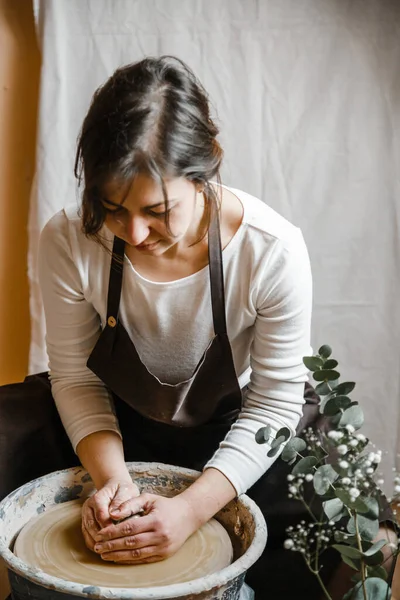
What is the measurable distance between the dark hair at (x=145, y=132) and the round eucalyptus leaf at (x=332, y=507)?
1.61ft

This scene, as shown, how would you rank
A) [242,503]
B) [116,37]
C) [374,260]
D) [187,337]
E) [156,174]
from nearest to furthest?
[156,174]
[242,503]
[187,337]
[116,37]
[374,260]

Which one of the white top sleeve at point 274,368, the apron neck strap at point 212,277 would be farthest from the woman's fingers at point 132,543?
the apron neck strap at point 212,277

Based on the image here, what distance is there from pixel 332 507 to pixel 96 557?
1.35 ft

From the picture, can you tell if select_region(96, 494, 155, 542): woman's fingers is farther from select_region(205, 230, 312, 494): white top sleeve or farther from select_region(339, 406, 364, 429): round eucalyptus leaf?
select_region(339, 406, 364, 429): round eucalyptus leaf

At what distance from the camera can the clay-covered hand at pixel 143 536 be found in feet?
3.94

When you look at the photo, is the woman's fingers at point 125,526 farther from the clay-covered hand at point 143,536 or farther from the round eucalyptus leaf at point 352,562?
the round eucalyptus leaf at point 352,562

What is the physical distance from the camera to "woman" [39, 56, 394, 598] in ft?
4.06

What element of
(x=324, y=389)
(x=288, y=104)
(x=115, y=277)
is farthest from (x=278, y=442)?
(x=288, y=104)

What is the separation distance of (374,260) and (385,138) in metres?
0.31

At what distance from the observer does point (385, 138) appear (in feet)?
6.04

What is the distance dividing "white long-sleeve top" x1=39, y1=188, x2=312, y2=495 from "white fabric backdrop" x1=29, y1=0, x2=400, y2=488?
0.44m

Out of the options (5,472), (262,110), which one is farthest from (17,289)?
(262,110)

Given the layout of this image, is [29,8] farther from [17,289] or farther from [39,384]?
[39,384]

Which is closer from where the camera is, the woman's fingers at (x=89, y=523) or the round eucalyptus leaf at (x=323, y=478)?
the round eucalyptus leaf at (x=323, y=478)
